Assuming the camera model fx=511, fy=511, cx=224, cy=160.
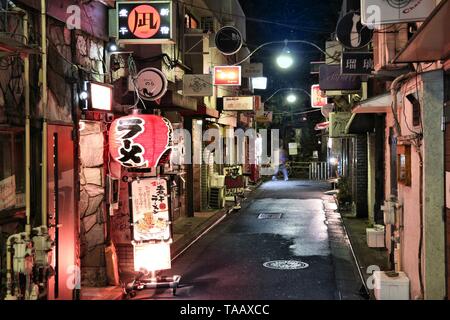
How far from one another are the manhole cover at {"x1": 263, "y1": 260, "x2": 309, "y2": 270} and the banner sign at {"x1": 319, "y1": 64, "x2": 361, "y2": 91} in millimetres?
6835

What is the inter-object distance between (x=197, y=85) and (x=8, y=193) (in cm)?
1294

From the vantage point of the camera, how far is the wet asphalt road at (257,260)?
11570 mm

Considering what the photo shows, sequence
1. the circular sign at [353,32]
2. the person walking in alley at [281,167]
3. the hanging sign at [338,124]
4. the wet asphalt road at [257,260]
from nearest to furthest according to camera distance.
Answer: the wet asphalt road at [257,260], the circular sign at [353,32], the hanging sign at [338,124], the person walking in alley at [281,167]

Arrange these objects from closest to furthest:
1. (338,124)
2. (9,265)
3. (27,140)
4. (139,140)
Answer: (9,265) → (27,140) → (139,140) → (338,124)

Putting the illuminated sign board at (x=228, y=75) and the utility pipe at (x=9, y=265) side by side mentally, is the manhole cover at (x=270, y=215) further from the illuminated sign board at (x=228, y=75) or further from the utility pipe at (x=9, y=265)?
the utility pipe at (x=9, y=265)

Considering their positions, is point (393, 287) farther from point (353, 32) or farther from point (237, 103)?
point (237, 103)

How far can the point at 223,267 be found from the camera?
46.3ft

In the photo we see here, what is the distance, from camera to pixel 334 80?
59.9 ft

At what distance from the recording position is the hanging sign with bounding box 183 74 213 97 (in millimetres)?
20578

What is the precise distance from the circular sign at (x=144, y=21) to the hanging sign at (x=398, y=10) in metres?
5.60

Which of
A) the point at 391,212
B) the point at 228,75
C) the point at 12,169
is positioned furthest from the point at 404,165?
the point at 228,75

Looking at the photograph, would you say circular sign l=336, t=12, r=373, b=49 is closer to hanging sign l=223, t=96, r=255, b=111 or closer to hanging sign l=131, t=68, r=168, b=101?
hanging sign l=131, t=68, r=168, b=101

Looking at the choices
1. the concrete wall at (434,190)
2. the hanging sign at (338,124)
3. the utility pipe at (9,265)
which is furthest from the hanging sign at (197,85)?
the utility pipe at (9,265)

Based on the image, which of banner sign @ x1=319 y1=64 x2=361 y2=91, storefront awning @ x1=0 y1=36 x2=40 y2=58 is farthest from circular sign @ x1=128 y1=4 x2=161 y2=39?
banner sign @ x1=319 y1=64 x2=361 y2=91
